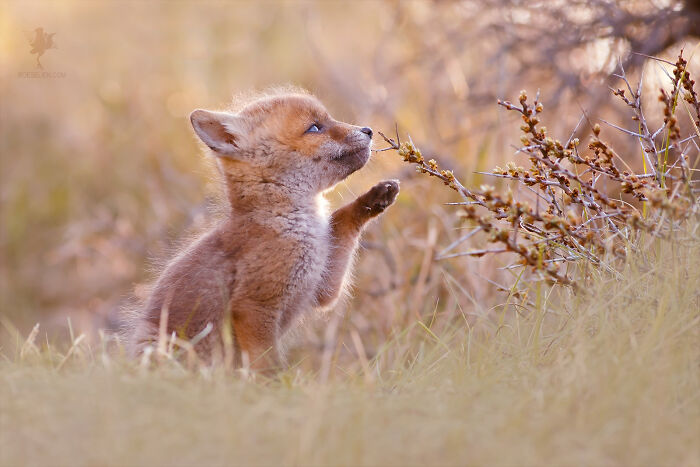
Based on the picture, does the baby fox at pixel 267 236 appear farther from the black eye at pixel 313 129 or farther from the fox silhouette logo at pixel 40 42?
the fox silhouette logo at pixel 40 42

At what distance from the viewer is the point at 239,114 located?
15.9 feet

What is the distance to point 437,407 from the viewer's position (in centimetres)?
268

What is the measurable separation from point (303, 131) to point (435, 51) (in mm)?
3403

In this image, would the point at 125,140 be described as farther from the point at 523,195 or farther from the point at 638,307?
the point at 638,307

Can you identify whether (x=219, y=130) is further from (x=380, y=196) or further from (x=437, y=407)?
(x=437, y=407)

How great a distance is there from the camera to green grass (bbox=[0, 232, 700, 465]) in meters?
2.37

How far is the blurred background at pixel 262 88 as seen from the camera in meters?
6.16

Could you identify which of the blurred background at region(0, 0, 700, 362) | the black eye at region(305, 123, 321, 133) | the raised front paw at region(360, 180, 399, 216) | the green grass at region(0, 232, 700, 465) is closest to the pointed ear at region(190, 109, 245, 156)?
the black eye at region(305, 123, 321, 133)

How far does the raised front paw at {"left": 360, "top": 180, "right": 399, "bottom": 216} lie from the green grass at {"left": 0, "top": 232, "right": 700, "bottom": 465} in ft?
4.27

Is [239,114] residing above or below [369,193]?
above

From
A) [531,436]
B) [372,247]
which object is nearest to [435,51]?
[372,247]

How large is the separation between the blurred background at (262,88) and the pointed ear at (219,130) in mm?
585

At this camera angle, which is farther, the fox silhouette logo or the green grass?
the fox silhouette logo

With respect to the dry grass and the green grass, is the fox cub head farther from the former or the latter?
the green grass
